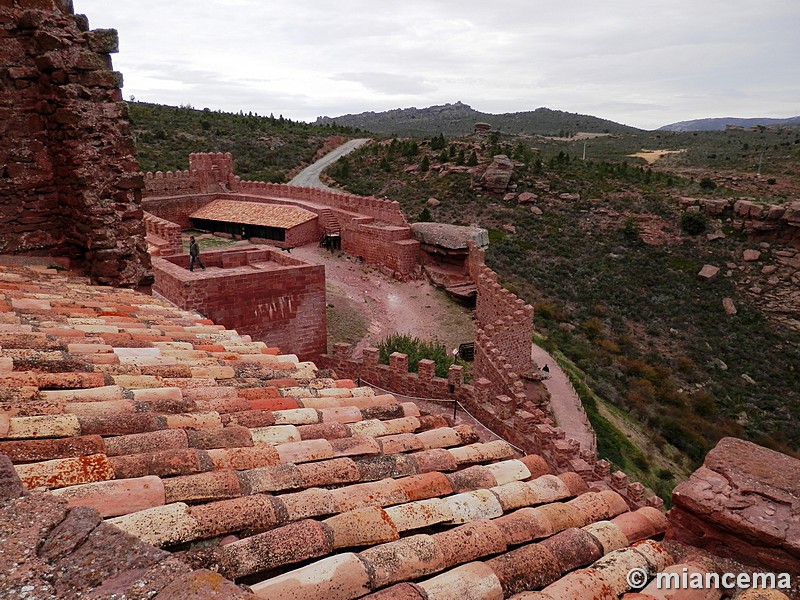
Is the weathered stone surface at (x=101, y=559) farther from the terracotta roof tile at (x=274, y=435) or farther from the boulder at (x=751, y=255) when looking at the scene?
the boulder at (x=751, y=255)

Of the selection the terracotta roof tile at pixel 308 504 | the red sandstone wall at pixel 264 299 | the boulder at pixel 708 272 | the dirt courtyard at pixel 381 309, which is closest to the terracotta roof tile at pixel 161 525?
the terracotta roof tile at pixel 308 504

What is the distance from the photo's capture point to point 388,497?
2973 mm

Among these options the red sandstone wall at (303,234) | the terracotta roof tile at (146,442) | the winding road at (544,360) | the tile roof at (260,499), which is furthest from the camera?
the red sandstone wall at (303,234)

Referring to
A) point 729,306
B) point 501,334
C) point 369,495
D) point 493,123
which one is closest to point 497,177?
point 729,306

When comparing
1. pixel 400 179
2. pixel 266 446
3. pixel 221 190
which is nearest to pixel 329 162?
pixel 400 179

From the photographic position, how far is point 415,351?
48.1ft

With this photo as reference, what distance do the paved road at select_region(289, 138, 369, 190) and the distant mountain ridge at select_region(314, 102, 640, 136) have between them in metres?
16.9

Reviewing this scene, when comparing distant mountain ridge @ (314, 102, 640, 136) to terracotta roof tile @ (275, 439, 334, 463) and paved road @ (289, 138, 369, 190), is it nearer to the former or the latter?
paved road @ (289, 138, 369, 190)

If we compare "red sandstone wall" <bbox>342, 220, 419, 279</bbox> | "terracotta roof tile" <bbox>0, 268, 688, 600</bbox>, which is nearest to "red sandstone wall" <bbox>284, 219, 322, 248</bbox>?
"red sandstone wall" <bbox>342, 220, 419, 279</bbox>

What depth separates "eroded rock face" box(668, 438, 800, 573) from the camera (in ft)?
9.09

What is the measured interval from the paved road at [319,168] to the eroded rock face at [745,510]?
37.4m

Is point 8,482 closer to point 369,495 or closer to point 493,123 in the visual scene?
point 369,495

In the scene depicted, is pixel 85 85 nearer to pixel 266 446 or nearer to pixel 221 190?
pixel 266 446

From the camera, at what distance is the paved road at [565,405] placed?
1351cm
